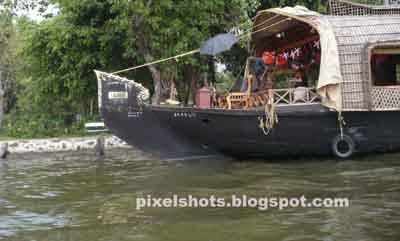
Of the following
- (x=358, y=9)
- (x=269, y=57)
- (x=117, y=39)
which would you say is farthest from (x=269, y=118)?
(x=117, y=39)

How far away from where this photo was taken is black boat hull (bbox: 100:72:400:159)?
1138cm

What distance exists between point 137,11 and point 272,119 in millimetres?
5940

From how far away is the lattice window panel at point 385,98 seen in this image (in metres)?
11.3

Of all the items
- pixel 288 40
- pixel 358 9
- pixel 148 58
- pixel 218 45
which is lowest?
pixel 218 45

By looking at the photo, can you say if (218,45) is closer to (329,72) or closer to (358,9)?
(329,72)

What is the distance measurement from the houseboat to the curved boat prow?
0.02 meters

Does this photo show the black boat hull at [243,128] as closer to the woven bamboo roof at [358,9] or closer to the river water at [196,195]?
the river water at [196,195]

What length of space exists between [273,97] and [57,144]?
25.7ft

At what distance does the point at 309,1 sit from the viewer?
1897 centimetres

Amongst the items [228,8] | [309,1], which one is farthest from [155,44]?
[309,1]

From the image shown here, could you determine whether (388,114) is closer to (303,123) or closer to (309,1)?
(303,123)

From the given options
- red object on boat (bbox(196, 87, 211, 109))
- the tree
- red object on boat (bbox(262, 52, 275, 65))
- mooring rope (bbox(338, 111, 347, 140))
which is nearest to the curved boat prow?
red object on boat (bbox(196, 87, 211, 109))

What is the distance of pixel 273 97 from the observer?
11305 millimetres

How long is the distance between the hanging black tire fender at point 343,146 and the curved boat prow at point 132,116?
2.98 metres
